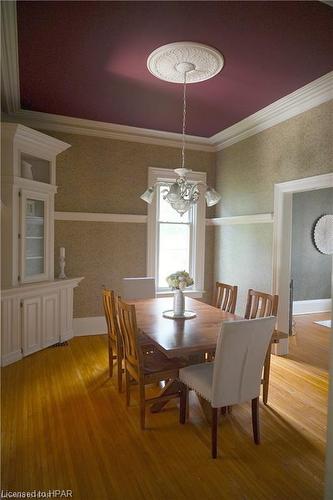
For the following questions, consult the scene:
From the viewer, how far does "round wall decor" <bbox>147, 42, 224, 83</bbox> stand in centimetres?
264

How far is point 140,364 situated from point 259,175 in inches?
120

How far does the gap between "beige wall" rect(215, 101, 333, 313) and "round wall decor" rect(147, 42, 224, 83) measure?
1273mm

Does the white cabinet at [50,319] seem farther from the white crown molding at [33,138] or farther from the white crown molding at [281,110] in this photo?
the white crown molding at [281,110]

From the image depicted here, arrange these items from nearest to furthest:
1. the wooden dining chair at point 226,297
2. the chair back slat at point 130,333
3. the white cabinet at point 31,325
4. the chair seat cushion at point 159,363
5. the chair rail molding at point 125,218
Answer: the chair back slat at point 130,333, the chair seat cushion at point 159,363, the wooden dining chair at point 226,297, the white cabinet at point 31,325, the chair rail molding at point 125,218

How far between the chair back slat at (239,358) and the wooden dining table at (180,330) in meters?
0.20

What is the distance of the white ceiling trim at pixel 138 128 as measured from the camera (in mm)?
2793

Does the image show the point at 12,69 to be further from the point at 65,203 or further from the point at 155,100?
the point at 65,203

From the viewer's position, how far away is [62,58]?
288cm

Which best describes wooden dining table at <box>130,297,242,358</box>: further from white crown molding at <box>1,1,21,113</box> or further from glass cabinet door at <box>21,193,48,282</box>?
white crown molding at <box>1,1,21,113</box>

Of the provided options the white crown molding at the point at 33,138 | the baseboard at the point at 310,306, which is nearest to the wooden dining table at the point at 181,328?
the white crown molding at the point at 33,138

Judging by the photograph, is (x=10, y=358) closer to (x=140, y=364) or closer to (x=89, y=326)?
(x=89, y=326)

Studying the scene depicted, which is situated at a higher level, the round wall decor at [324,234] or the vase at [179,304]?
the round wall decor at [324,234]

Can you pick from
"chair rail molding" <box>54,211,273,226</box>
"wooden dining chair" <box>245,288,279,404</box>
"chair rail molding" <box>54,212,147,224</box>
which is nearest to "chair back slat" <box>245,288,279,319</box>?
"wooden dining chair" <box>245,288,279,404</box>

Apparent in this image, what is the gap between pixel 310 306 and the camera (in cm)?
637
